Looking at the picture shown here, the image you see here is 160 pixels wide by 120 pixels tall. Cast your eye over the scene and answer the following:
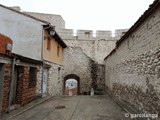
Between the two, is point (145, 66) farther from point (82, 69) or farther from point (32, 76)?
point (82, 69)

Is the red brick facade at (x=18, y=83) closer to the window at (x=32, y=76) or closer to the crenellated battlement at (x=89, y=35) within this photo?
the window at (x=32, y=76)

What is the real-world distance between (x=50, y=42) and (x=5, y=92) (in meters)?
6.48

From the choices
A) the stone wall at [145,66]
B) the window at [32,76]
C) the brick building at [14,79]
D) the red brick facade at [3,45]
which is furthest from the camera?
the window at [32,76]

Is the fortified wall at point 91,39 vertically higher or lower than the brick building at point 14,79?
higher

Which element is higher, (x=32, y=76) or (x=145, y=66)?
(x=145, y=66)

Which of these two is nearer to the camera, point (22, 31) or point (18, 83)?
point (18, 83)

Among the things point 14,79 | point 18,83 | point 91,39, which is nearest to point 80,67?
point 91,39

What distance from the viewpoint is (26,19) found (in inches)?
409

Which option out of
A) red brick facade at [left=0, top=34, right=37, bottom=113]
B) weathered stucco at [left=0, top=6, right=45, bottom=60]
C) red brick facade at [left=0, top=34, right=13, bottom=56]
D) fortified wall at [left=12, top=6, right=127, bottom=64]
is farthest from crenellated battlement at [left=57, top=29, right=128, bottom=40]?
red brick facade at [left=0, top=34, right=13, bottom=56]

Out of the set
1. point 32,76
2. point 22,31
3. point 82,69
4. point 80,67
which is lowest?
point 32,76

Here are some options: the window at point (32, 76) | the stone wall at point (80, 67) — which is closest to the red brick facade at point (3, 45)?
the window at point (32, 76)

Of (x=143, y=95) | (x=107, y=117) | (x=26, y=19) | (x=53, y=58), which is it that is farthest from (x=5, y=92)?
(x=53, y=58)

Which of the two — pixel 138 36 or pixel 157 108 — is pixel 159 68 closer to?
pixel 157 108

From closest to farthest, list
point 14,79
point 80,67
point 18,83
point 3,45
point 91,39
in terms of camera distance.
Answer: point 3,45
point 14,79
point 18,83
point 80,67
point 91,39
